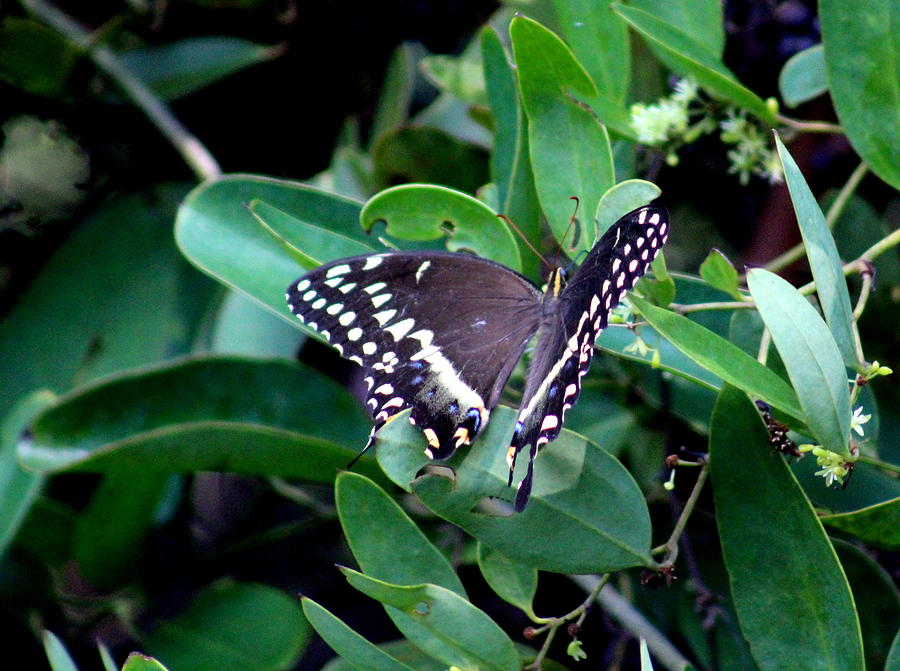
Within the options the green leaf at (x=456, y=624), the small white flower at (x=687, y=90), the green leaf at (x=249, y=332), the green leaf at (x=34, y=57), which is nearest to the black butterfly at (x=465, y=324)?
the green leaf at (x=456, y=624)

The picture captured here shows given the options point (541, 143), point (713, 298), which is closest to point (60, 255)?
point (541, 143)

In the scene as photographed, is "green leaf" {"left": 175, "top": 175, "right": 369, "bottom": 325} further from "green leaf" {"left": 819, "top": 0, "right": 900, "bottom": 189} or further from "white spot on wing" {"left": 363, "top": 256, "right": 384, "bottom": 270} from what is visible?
"green leaf" {"left": 819, "top": 0, "right": 900, "bottom": 189}

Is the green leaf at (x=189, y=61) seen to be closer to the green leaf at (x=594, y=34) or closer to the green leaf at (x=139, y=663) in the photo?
the green leaf at (x=594, y=34)

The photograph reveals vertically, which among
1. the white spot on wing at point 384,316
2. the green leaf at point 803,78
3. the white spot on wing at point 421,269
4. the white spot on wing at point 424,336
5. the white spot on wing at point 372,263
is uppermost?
the green leaf at point 803,78

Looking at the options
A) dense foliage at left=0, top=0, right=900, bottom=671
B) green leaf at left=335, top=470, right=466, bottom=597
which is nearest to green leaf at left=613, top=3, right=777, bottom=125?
dense foliage at left=0, top=0, right=900, bottom=671

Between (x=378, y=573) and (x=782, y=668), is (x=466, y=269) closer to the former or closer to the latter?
(x=378, y=573)

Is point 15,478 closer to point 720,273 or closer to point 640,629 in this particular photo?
point 640,629

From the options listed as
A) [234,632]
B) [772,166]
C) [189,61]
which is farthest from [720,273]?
[189,61]
